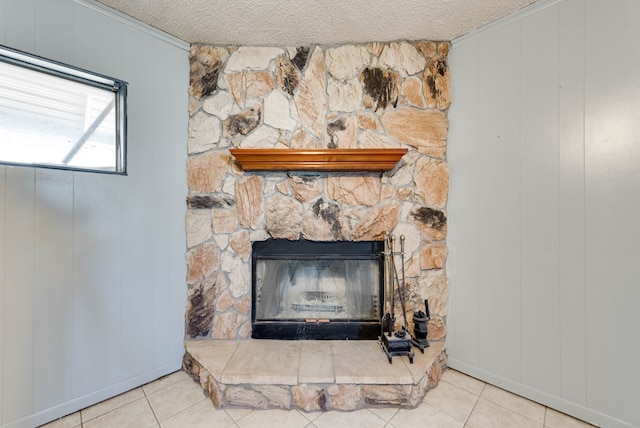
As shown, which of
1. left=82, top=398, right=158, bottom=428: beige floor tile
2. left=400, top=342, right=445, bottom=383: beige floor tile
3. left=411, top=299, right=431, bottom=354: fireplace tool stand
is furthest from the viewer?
left=411, top=299, right=431, bottom=354: fireplace tool stand

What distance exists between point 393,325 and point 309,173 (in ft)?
3.70

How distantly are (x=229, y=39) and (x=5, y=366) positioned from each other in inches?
83.1

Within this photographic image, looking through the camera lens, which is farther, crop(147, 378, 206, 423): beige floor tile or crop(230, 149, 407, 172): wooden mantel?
crop(230, 149, 407, 172): wooden mantel

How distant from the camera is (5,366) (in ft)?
3.71

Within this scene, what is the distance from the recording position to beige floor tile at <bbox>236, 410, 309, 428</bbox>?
121 cm

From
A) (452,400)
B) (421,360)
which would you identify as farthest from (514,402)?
(421,360)

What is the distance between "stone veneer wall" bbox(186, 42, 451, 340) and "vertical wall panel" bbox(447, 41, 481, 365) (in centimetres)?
6

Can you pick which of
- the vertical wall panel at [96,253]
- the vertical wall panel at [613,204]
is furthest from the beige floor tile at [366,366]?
the vertical wall panel at [96,253]

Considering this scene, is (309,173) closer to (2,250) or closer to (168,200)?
(168,200)

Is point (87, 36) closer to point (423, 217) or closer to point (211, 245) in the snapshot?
point (211, 245)

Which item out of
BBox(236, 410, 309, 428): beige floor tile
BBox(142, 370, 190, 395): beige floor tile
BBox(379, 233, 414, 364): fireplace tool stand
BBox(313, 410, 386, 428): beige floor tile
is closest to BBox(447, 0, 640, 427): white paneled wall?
BBox(379, 233, 414, 364): fireplace tool stand

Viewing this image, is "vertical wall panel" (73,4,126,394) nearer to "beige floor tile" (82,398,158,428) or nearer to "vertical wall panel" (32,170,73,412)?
"vertical wall panel" (32,170,73,412)

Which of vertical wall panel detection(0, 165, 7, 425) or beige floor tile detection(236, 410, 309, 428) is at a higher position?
vertical wall panel detection(0, 165, 7, 425)

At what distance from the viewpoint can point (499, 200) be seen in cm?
148
